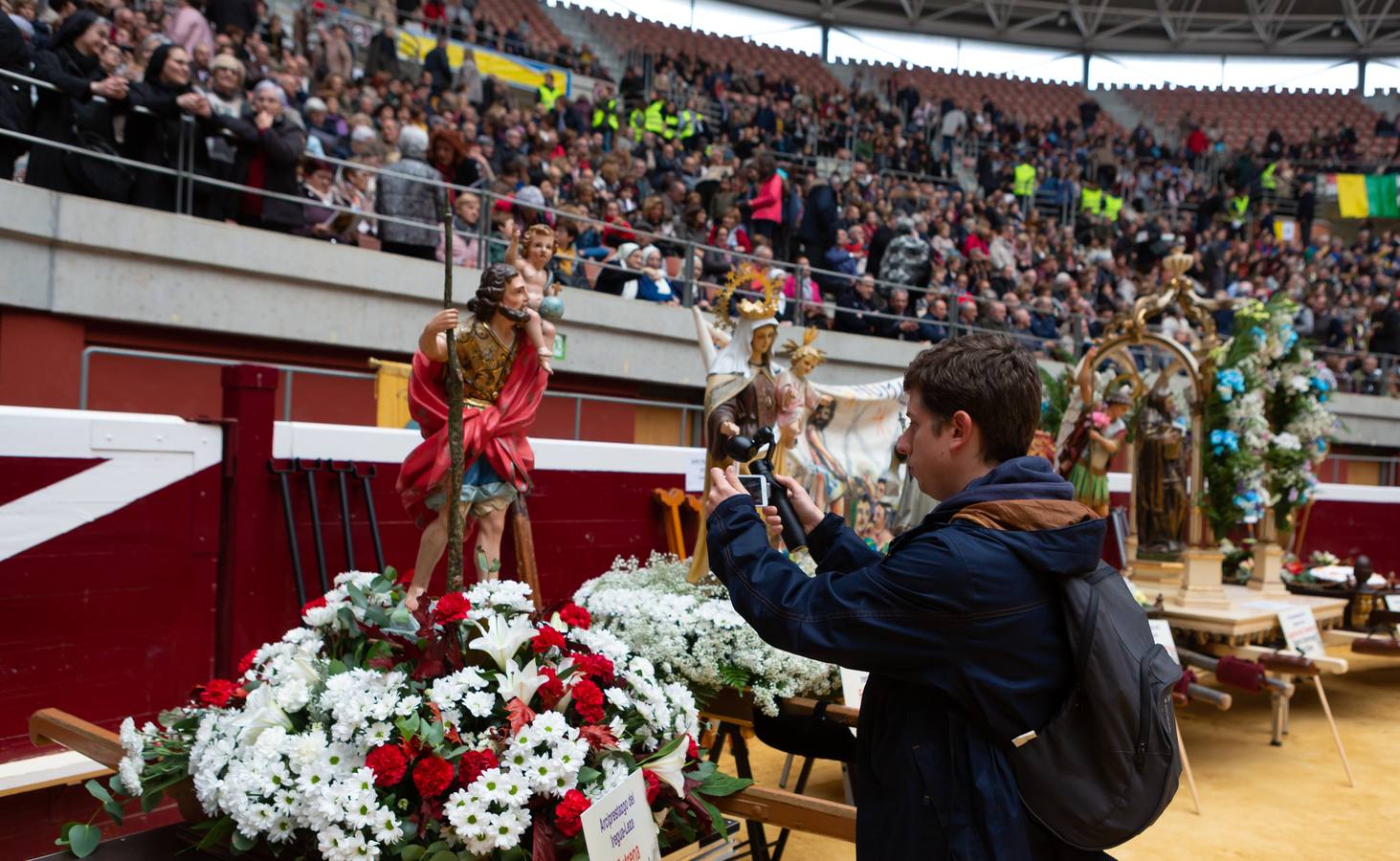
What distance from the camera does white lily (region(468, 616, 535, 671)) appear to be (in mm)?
2594

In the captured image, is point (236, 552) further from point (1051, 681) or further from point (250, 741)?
point (1051, 681)

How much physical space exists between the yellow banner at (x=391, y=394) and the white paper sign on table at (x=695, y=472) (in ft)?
6.90

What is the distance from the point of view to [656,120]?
16938 millimetres

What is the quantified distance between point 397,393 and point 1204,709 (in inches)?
253

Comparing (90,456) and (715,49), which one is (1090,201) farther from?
(90,456)

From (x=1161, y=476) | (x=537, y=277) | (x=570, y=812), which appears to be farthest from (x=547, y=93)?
(x=570, y=812)

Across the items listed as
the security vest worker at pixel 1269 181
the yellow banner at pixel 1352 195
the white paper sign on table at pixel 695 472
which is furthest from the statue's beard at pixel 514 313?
the yellow banner at pixel 1352 195

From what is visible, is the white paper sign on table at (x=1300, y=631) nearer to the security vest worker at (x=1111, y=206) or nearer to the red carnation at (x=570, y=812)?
the red carnation at (x=570, y=812)

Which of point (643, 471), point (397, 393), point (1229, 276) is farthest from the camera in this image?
point (1229, 276)

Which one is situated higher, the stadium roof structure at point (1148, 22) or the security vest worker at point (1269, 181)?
the stadium roof structure at point (1148, 22)

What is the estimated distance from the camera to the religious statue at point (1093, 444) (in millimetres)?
8398

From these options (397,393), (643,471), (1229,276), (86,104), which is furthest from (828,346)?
(1229,276)

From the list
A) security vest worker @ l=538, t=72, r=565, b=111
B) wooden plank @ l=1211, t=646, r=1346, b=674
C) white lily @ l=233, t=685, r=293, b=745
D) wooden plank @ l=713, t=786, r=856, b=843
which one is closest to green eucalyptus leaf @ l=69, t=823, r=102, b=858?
white lily @ l=233, t=685, r=293, b=745

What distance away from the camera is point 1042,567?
76.2 inches
